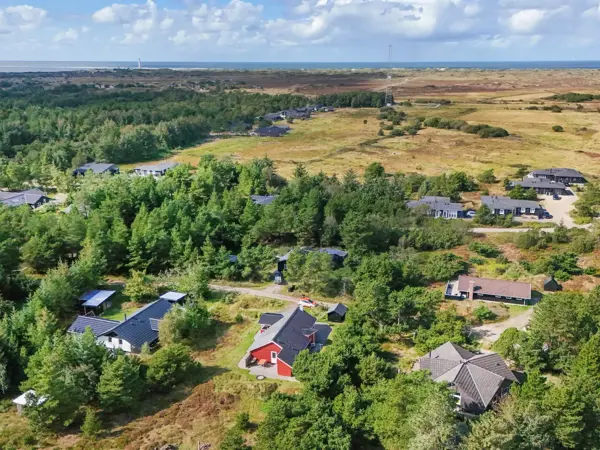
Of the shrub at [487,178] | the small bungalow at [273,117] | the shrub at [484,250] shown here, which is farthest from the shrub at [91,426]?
the small bungalow at [273,117]

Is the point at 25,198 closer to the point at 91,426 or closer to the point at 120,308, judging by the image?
the point at 120,308

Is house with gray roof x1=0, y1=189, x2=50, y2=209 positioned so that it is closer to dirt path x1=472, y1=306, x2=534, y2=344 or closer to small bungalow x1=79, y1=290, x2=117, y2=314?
small bungalow x1=79, y1=290, x2=117, y2=314

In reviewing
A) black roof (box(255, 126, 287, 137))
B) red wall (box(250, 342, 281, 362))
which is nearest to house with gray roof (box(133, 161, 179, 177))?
black roof (box(255, 126, 287, 137))

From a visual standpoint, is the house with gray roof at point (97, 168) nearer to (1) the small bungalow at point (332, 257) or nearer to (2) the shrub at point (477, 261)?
(1) the small bungalow at point (332, 257)

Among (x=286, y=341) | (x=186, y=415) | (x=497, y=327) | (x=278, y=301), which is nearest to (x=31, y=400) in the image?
(x=186, y=415)

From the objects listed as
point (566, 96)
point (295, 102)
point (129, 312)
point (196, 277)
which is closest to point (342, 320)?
point (196, 277)

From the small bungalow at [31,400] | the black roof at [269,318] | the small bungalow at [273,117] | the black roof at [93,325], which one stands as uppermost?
the small bungalow at [273,117]
